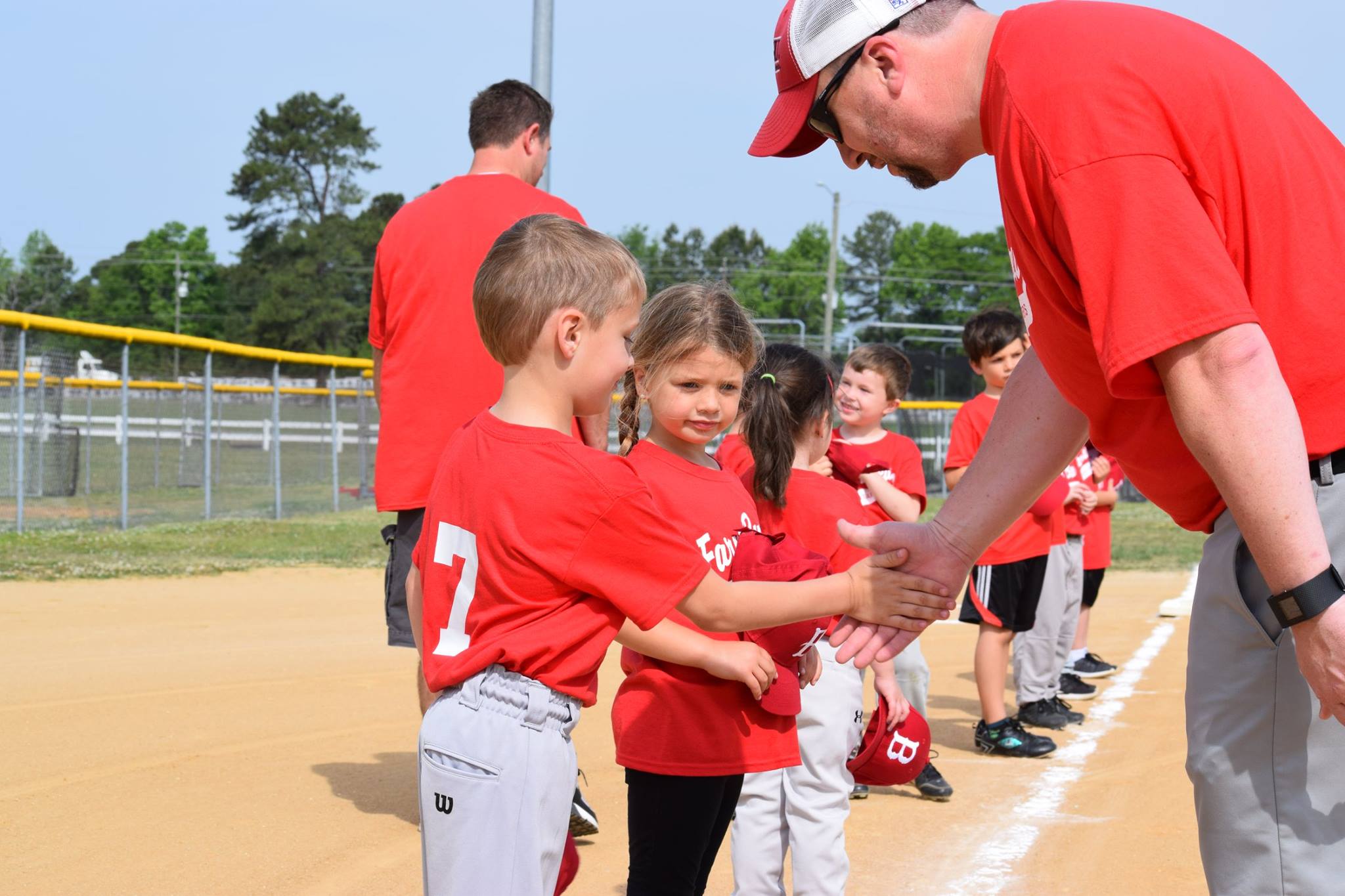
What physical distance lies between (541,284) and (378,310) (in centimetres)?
253

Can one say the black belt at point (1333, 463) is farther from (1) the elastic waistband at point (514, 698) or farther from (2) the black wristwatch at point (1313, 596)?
(1) the elastic waistband at point (514, 698)

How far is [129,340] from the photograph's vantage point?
48.4ft

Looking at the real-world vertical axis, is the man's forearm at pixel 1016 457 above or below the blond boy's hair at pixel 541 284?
below

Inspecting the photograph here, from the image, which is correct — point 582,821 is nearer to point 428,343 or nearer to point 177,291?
point 428,343

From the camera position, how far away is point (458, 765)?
244cm

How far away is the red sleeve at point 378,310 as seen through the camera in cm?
484

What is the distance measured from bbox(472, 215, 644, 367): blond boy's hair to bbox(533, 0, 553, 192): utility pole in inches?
209

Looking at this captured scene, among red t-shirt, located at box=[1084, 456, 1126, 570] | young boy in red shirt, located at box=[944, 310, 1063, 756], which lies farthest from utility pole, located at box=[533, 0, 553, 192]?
red t-shirt, located at box=[1084, 456, 1126, 570]

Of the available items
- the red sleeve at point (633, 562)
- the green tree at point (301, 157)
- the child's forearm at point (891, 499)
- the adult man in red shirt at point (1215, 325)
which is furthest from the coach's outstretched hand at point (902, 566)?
the green tree at point (301, 157)

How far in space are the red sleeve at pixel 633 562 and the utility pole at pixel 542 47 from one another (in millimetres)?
5699

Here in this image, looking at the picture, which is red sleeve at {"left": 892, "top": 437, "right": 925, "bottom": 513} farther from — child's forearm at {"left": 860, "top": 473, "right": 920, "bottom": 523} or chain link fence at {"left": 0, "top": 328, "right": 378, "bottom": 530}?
chain link fence at {"left": 0, "top": 328, "right": 378, "bottom": 530}

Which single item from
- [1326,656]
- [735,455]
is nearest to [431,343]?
[735,455]

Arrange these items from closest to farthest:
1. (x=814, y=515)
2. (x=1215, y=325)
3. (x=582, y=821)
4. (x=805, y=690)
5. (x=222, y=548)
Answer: (x=1215, y=325)
(x=805, y=690)
(x=814, y=515)
(x=582, y=821)
(x=222, y=548)

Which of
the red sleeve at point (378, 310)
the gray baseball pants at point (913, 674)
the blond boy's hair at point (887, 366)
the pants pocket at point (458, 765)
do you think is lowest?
the gray baseball pants at point (913, 674)
